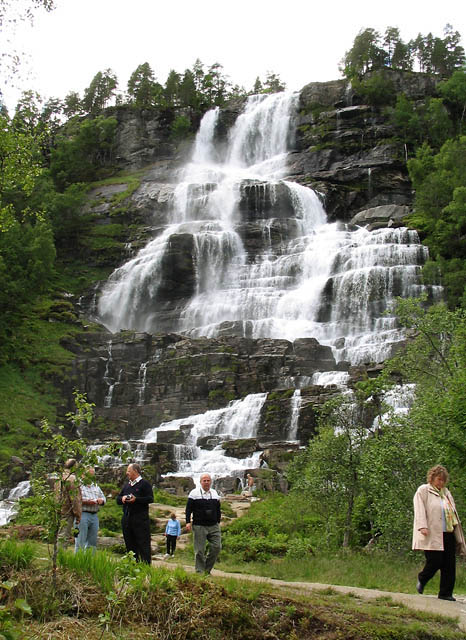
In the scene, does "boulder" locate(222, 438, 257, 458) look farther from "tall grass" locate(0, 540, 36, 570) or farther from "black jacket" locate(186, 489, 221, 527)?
"tall grass" locate(0, 540, 36, 570)

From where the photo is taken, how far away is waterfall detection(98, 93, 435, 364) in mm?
41125

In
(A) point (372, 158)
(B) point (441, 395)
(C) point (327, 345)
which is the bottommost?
(B) point (441, 395)

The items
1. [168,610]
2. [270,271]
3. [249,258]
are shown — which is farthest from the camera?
[249,258]

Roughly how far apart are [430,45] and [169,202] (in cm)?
4137

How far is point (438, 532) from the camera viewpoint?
7047 millimetres

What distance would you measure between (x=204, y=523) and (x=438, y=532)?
10.1 feet

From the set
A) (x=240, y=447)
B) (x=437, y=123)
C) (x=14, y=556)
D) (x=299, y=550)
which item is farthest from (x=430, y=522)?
(x=437, y=123)

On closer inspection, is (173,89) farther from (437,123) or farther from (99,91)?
(437,123)

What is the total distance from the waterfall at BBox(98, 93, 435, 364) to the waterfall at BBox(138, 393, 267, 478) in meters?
7.53

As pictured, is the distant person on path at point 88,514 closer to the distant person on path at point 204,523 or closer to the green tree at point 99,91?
the distant person on path at point 204,523

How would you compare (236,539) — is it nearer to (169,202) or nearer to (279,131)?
(169,202)

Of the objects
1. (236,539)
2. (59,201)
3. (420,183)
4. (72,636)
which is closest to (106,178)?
(59,201)

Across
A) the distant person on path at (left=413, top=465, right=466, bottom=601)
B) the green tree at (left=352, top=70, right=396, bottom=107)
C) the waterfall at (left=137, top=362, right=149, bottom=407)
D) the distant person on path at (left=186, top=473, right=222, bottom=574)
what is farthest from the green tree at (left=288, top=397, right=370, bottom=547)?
the green tree at (left=352, top=70, right=396, bottom=107)

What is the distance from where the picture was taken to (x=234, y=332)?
4138 centimetres
